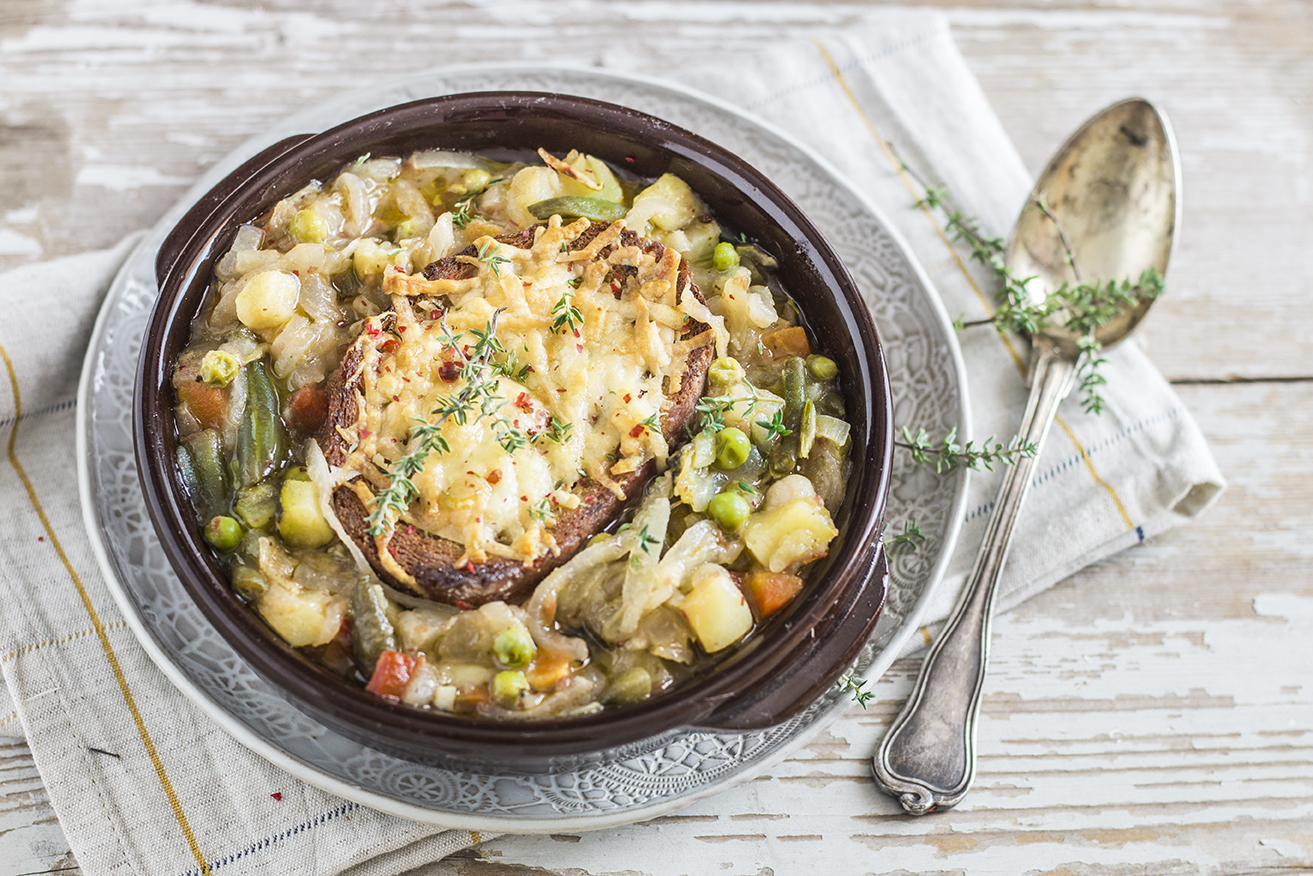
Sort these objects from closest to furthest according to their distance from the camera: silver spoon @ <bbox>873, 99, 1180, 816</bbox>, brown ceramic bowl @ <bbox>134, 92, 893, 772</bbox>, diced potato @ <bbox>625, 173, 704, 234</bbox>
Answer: brown ceramic bowl @ <bbox>134, 92, 893, 772</bbox> → diced potato @ <bbox>625, 173, 704, 234</bbox> → silver spoon @ <bbox>873, 99, 1180, 816</bbox>

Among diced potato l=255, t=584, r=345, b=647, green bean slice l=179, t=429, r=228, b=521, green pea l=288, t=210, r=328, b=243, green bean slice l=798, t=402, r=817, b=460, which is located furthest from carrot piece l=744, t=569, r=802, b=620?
green pea l=288, t=210, r=328, b=243

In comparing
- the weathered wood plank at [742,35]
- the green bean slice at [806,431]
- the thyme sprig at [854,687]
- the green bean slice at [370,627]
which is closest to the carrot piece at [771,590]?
the thyme sprig at [854,687]

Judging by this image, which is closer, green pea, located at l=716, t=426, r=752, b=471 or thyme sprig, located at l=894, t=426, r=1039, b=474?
green pea, located at l=716, t=426, r=752, b=471

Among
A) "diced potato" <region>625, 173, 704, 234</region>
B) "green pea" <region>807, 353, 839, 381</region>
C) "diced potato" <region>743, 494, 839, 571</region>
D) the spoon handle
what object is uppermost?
"diced potato" <region>625, 173, 704, 234</region>

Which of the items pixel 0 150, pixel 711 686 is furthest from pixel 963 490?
pixel 0 150

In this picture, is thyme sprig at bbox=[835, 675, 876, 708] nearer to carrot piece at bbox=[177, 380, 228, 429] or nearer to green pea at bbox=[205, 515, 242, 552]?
green pea at bbox=[205, 515, 242, 552]

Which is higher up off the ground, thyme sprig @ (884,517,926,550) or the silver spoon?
the silver spoon
